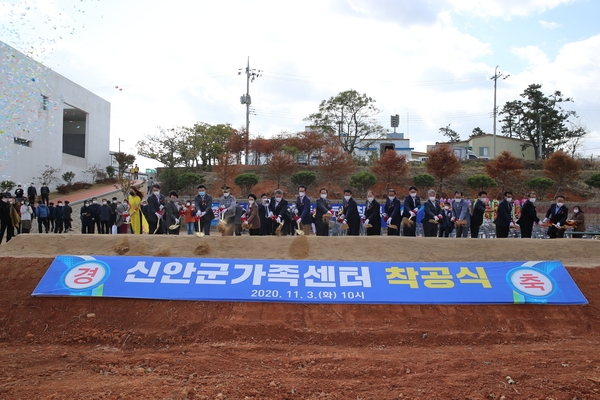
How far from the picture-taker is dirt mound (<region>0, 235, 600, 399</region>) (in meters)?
5.19

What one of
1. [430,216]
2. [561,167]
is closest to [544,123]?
[561,167]

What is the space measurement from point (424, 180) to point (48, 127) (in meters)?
24.4

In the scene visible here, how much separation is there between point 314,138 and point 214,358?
31284mm

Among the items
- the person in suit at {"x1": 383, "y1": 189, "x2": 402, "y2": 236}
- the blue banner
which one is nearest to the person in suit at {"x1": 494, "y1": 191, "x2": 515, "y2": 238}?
the person in suit at {"x1": 383, "y1": 189, "x2": 402, "y2": 236}

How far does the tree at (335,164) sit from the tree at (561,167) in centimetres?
1228

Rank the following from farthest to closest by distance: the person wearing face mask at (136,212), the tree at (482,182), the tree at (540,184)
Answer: the tree at (482,182)
the tree at (540,184)
the person wearing face mask at (136,212)

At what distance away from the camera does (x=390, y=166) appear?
29.0 m

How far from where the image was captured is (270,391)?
505cm

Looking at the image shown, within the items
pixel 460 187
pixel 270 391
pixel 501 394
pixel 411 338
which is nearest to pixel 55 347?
pixel 270 391

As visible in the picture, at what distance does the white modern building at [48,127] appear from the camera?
17.1 metres

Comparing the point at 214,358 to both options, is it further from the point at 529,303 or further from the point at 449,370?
the point at 529,303

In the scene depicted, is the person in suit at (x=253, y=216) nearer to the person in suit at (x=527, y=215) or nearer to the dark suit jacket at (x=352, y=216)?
the dark suit jacket at (x=352, y=216)

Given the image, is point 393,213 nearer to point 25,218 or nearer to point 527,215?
point 527,215

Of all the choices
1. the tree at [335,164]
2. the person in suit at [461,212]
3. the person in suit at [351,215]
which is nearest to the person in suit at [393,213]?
the person in suit at [351,215]
